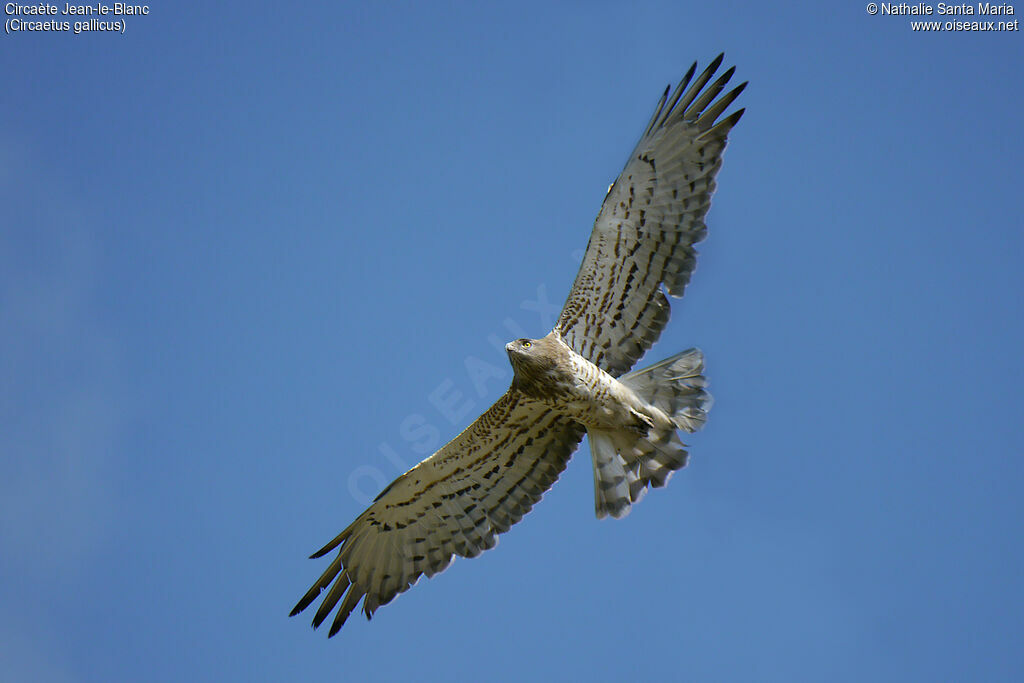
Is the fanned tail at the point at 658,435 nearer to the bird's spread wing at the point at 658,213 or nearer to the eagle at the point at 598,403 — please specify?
the eagle at the point at 598,403

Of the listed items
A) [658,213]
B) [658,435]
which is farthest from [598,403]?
[658,213]

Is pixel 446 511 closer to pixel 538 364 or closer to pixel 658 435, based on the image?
pixel 538 364

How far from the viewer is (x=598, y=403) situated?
9031 mm

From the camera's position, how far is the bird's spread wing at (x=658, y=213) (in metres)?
8.94

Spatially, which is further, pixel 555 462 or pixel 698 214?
pixel 555 462

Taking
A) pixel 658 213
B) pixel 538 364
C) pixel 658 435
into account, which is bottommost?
pixel 658 435

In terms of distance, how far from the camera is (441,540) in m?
9.52

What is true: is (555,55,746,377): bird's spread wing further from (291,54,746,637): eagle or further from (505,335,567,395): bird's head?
(505,335,567,395): bird's head

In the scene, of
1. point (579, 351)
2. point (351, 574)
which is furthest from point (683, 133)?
point (351, 574)

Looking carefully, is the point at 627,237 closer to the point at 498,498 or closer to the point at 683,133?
the point at 683,133

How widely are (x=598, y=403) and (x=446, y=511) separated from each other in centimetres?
176

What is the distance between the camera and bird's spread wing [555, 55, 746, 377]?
8.94m

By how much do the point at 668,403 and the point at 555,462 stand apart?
3.88 ft

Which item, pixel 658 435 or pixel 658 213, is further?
pixel 658 435
